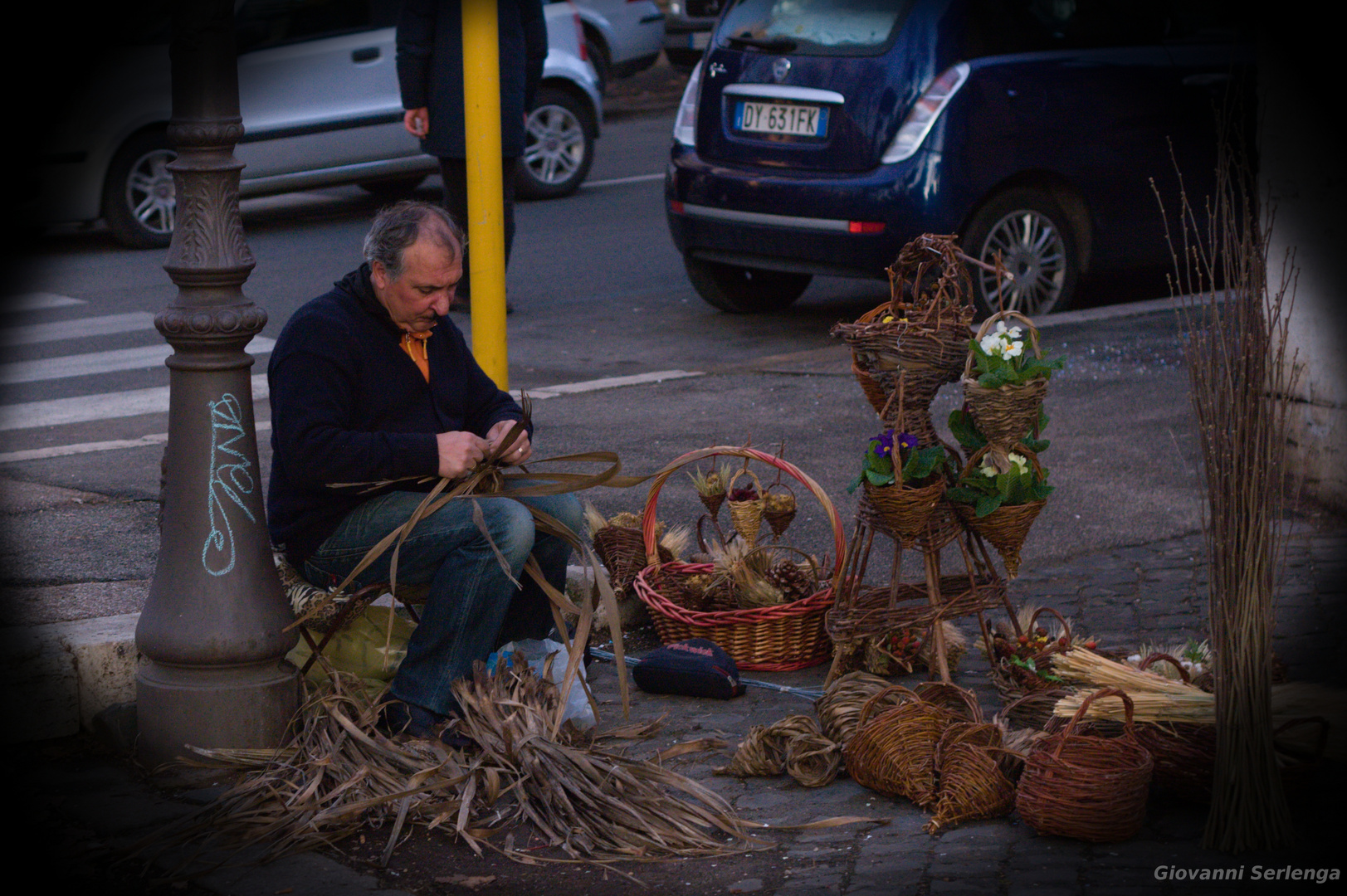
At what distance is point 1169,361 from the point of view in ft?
23.8

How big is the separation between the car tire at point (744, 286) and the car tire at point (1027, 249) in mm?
1233

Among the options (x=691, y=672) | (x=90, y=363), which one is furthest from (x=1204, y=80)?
(x=90, y=363)

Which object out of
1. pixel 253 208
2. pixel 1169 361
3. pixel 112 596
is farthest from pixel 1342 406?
pixel 253 208

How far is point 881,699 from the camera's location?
12.0 ft

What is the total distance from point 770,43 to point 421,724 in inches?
199

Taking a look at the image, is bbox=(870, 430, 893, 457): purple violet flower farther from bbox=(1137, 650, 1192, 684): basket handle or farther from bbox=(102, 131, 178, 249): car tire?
bbox=(102, 131, 178, 249): car tire

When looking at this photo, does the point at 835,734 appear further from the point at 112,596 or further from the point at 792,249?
the point at 792,249

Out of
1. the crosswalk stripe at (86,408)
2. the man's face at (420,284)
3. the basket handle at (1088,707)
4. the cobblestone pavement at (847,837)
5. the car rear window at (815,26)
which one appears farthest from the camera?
the car rear window at (815,26)

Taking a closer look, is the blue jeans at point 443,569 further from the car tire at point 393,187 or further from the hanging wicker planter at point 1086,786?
the car tire at point 393,187

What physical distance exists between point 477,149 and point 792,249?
3.29 metres

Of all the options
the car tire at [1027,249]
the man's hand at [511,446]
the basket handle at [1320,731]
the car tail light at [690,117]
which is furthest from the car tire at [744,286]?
the basket handle at [1320,731]

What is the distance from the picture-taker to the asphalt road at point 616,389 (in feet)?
17.9

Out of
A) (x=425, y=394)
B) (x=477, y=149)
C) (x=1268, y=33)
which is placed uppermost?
(x=1268, y=33)

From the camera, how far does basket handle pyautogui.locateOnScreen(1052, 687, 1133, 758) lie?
321 cm
